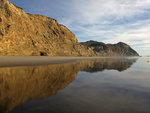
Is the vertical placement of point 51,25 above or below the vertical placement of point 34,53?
above

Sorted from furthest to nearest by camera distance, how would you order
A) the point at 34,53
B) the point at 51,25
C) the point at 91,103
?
1. the point at 51,25
2. the point at 34,53
3. the point at 91,103

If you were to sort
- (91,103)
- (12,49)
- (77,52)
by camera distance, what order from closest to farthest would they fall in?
(91,103)
(12,49)
(77,52)

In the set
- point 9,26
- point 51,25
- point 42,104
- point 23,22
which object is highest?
point 51,25

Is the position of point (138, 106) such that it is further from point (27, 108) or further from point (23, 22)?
point (23, 22)

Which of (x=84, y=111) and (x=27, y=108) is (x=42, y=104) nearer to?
(x=27, y=108)

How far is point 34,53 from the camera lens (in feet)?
126

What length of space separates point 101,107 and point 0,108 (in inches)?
150

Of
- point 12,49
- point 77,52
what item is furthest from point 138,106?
point 77,52

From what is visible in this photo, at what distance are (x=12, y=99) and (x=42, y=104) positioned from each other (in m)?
1.53

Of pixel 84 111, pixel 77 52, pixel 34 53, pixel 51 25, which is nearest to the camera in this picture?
pixel 84 111

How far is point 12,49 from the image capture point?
100 ft

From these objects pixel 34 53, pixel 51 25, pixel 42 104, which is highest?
pixel 51 25

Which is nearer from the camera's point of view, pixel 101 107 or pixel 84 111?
pixel 84 111

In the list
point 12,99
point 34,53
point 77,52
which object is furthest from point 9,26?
point 77,52
